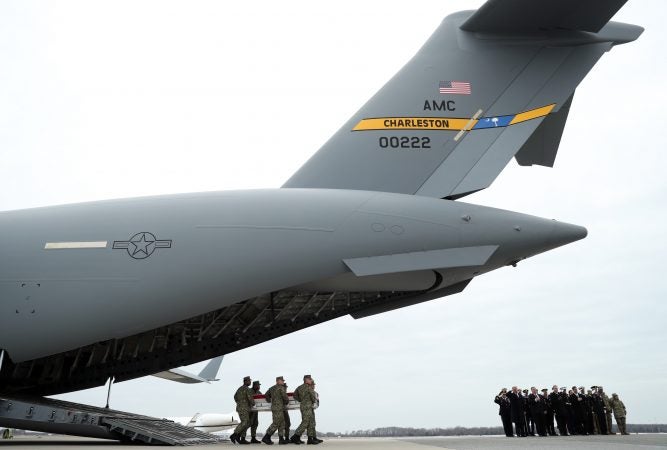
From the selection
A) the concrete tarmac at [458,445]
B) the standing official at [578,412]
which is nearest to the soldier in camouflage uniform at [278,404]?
the concrete tarmac at [458,445]

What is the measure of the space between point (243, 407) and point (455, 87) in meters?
4.96

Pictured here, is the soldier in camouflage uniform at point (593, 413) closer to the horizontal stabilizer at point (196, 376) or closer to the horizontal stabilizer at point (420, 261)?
the horizontal stabilizer at point (420, 261)

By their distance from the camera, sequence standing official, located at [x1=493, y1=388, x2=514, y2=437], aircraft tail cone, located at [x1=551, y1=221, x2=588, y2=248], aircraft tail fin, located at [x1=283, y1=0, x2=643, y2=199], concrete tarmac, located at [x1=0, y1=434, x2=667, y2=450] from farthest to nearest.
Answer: standing official, located at [x1=493, y1=388, x2=514, y2=437]
aircraft tail fin, located at [x1=283, y1=0, x2=643, y2=199]
aircraft tail cone, located at [x1=551, y1=221, x2=588, y2=248]
concrete tarmac, located at [x1=0, y1=434, x2=667, y2=450]

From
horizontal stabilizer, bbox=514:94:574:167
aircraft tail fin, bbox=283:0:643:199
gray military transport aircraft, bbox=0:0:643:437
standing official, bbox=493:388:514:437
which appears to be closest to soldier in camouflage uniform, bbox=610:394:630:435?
standing official, bbox=493:388:514:437

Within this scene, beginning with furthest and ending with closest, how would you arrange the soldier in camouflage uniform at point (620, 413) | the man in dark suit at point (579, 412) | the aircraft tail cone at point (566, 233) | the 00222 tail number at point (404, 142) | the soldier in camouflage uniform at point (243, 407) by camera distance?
the soldier in camouflage uniform at point (620, 413), the man in dark suit at point (579, 412), the soldier in camouflage uniform at point (243, 407), the 00222 tail number at point (404, 142), the aircraft tail cone at point (566, 233)

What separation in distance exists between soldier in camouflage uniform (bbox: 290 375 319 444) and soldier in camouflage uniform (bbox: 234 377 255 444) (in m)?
0.72

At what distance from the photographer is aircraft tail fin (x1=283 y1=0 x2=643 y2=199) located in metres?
7.44

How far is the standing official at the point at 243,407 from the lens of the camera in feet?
25.8

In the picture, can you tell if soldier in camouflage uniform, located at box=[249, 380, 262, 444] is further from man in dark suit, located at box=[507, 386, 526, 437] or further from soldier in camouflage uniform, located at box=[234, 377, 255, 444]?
man in dark suit, located at box=[507, 386, 526, 437]

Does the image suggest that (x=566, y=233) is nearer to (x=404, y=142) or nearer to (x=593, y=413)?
(x=404, y=142)

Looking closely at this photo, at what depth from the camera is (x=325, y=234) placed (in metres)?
6.76

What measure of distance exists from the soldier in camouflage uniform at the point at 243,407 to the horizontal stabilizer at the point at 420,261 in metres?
2.56

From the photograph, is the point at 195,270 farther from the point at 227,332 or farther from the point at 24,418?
the point at 24,418

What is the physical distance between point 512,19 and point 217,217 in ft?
14.2
